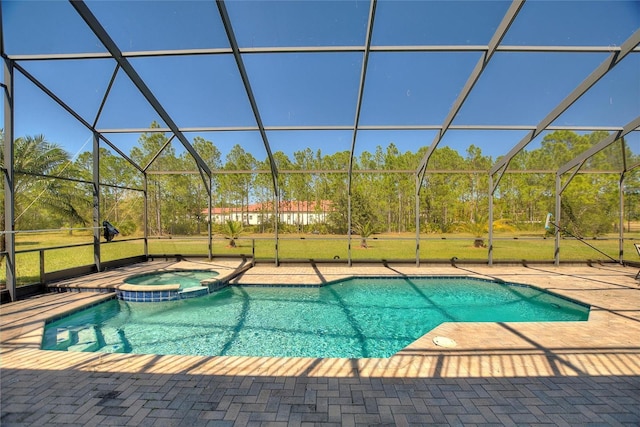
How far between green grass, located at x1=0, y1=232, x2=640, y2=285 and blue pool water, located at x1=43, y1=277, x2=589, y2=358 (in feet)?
5.93

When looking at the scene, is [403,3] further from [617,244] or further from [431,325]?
[617,244]

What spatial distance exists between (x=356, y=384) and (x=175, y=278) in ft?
20.9

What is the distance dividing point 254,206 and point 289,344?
8.24 m

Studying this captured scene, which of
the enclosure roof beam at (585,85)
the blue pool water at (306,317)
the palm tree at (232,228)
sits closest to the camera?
the blue pool water at (306,317)

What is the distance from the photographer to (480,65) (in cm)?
507

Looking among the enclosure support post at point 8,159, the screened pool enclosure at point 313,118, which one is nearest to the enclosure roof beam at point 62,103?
the screened pool enclosure at point 313,118

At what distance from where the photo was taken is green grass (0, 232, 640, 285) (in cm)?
666

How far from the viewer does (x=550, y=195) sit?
392 inches

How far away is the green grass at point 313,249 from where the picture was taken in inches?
262

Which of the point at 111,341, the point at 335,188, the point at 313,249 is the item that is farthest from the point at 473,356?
the point at 313,249

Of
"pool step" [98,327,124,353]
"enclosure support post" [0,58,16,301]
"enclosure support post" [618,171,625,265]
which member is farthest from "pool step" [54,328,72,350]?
"enclosure support post" [618,171,625,265]

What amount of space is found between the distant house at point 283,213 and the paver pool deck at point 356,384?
301 inches

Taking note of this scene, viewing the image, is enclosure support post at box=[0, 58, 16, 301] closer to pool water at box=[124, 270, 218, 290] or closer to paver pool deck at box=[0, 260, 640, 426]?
paver pool deck at box=[0, 260, 640, 426]

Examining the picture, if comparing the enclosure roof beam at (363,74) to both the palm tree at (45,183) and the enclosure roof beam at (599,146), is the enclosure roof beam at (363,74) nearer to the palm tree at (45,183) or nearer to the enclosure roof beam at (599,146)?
the enclosure roof beam at (599,146)
